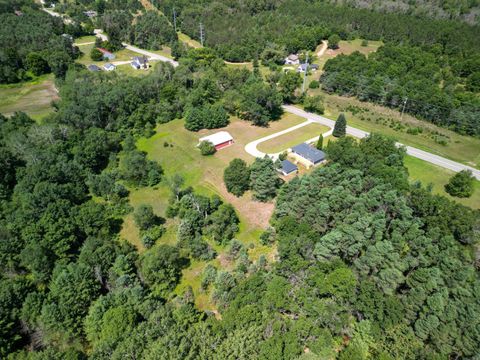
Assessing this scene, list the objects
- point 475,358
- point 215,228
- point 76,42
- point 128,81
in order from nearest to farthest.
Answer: point 475,358 → point 215,228 → point 128,81 → point 76,42

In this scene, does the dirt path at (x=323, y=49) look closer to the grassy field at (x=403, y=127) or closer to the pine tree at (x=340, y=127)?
the grassy field at (x=403, y=127)

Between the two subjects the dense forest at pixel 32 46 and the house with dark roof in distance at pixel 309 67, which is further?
the house with dark roof in distance at pixel 309 67

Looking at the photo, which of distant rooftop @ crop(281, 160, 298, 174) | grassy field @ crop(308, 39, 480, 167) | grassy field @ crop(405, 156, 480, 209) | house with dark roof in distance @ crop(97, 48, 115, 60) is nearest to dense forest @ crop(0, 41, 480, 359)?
distant rooftop @ crop(281, 160, 298, 174)

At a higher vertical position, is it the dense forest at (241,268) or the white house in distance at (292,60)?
the white house in distance at (292,60)

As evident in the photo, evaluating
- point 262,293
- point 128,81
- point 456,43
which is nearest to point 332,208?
point 262,293

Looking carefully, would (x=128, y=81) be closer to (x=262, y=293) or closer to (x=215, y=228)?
(x=215, y=228)

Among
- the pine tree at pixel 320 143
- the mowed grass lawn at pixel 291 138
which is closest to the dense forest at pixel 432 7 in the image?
the mowed grass lawn at pixel 291 138
